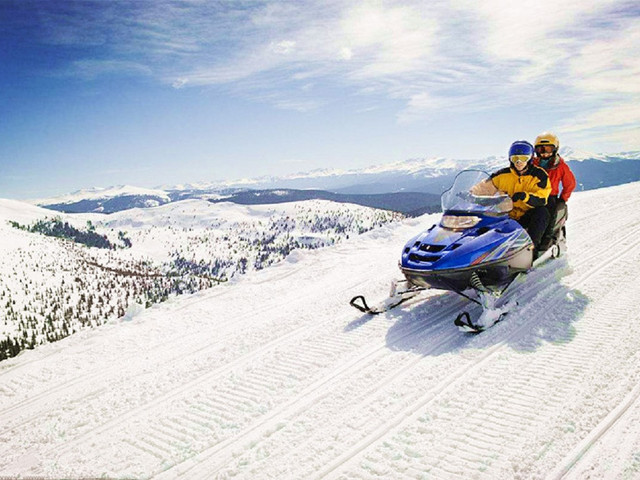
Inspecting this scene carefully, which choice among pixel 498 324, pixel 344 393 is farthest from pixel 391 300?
pixel 344 393

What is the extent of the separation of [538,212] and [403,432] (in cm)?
559

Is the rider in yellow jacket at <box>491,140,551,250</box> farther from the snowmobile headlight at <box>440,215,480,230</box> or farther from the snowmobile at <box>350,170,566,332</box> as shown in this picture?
the snowmobile headlight at <box>440,215,480,230</box>

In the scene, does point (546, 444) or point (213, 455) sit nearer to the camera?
point (546, 444)

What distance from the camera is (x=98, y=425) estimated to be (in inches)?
173

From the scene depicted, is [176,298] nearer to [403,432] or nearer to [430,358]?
[430,358]

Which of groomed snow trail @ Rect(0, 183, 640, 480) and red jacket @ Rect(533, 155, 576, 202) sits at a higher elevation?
red jacket @ Rect(533, 155, 576, 202)

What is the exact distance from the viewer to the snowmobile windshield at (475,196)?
7.01 meters

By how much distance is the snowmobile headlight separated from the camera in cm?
682

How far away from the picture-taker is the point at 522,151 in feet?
25.2

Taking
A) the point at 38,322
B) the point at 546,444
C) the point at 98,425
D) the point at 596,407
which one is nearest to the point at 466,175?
the point at 596,407

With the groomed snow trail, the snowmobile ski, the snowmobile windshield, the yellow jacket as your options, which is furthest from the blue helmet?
the snowmobile ski

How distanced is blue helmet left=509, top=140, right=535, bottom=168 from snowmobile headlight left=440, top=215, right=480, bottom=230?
186 cm

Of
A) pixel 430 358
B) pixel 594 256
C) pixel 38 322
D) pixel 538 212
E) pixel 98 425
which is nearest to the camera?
pixel 98 425

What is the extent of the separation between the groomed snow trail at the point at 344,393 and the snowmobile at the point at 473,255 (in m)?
0.35
